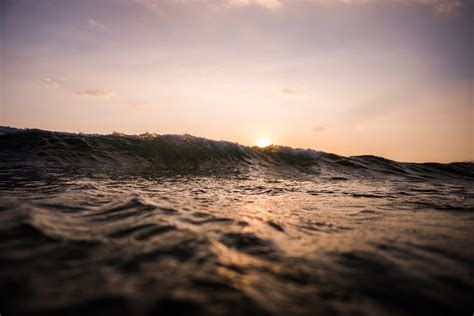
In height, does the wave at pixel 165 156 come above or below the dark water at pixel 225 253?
above

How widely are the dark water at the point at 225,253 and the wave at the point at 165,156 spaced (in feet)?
9.22

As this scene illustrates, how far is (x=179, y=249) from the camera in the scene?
1.93 m

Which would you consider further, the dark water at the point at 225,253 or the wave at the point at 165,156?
the wave at the point at 165,156

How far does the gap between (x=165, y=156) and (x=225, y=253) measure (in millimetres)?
7327

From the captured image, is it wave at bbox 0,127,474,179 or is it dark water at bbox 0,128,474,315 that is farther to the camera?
wave at bbox 0,127,474,179

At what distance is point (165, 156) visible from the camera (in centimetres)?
880

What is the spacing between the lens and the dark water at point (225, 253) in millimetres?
1328

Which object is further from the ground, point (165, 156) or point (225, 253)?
point (165, 156)

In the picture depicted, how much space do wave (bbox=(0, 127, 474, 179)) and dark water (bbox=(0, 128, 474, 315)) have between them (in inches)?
111

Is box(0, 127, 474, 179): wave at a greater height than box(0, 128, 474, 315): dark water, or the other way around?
box(0, 127, 474, 179): wave

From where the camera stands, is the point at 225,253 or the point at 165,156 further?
the point at 165,156

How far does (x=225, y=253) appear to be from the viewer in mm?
1908

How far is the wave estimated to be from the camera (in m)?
6.79

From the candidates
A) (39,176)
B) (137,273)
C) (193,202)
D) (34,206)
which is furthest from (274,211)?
(39,176)
